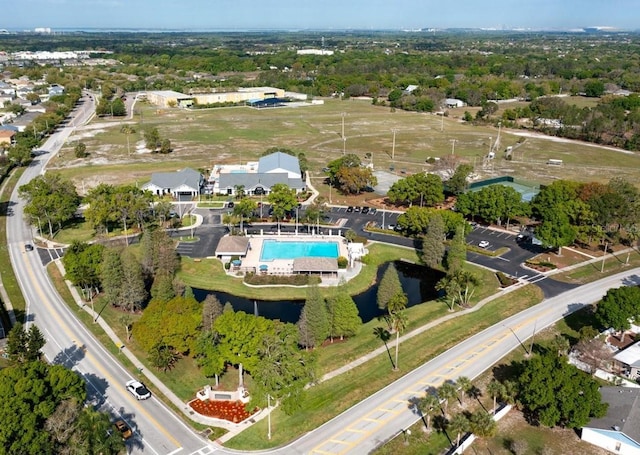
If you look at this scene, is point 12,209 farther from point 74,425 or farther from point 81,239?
point 74,425

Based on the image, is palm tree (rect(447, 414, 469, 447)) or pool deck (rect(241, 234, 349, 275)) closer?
palm tree (rect(447, 414, 469, 447))

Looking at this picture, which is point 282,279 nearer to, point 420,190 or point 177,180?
point 420,190

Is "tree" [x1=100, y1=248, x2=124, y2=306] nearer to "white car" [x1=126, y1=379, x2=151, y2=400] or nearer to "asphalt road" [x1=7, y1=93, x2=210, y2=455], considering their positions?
"asphalt road" [x1=7, y1=93, x2=210, y2=455]

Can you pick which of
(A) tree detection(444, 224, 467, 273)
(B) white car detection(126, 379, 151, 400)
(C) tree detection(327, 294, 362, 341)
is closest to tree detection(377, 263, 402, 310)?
(C) tree detection(327, 294, 362, 341)

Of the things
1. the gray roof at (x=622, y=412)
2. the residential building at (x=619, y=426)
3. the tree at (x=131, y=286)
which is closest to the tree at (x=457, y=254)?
the gray roof at (x=622, y=412)

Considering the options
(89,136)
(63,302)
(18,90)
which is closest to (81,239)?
(63,302)

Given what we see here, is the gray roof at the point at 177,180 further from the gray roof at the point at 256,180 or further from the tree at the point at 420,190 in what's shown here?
the tree at the point at 420,190
